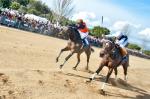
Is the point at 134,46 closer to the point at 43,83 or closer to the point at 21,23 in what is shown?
the point at 21,23

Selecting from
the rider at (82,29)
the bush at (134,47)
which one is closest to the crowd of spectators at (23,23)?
the rider at (82,29)

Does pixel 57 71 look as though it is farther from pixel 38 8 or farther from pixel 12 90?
pixel 38 8

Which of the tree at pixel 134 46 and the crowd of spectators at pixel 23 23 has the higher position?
the crowd of spectators at pixel 23 23

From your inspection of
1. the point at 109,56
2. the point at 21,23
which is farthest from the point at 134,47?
the point at 109,56

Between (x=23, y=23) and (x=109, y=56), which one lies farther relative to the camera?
(x=23, y=23)

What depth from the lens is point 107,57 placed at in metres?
15.8

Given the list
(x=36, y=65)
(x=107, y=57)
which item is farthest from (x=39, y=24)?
(x=107, y=57)

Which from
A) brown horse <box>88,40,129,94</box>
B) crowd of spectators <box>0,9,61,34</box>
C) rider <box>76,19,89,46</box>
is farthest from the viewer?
crowd of spectators <box>0,9,61,34</box>

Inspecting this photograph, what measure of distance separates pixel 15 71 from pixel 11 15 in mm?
25105

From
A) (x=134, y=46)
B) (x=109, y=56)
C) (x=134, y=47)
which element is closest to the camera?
(x=109, y=56)

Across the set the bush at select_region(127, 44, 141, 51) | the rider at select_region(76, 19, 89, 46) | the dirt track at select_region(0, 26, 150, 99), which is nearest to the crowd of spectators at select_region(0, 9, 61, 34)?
the dirt track at select_region(0, 26, 150, 99)

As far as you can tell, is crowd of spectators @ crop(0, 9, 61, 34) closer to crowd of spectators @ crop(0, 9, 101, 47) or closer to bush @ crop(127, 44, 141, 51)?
crowd of spectators @ crop(0, 9, 101, 47)

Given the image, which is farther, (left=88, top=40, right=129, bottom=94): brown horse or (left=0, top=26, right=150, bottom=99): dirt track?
(left=88, top=40, right=129, bottom=94): brown horse

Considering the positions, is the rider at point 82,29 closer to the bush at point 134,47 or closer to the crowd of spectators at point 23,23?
the crowd of spectators at point 23,23
